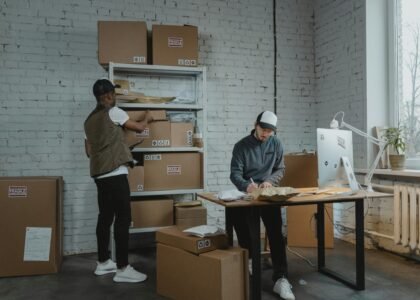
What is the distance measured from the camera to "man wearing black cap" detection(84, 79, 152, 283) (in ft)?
9.44

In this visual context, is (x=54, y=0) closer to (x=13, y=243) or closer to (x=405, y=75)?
(x=13, y=243)

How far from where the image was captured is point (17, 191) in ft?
10.2

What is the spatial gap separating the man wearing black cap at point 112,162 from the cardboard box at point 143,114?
409mm

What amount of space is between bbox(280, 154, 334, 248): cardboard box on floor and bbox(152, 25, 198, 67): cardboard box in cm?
136

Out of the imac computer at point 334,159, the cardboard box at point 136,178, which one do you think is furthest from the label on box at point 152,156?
the imac computer at point 334,159

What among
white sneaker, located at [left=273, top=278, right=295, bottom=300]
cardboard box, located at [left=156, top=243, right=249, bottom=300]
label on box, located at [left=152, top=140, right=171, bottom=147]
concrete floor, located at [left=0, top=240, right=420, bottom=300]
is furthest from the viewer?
label on box, located at [left=152, top=140, right=171, bottom=147]

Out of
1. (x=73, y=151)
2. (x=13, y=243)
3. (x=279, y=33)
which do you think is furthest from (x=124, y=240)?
(x=279, y=33)

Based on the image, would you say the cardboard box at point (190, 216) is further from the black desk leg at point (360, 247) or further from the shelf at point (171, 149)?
the black desk leg at point (360, 247)

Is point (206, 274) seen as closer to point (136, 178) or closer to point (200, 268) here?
point (200, 268)

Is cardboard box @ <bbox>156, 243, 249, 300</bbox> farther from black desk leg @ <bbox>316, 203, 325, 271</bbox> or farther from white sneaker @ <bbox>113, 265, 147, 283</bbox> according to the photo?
black desk leg @ <bbox>316, 203, 325, 271</bbox>

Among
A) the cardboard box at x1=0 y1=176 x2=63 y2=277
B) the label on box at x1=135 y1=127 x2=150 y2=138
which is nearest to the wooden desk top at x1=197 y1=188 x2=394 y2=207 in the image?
the label on box at x1=135 y1=127 x2=150 y2=138

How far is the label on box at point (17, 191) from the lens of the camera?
123 inches

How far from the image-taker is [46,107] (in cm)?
365

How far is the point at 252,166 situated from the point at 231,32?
194 centimetres
